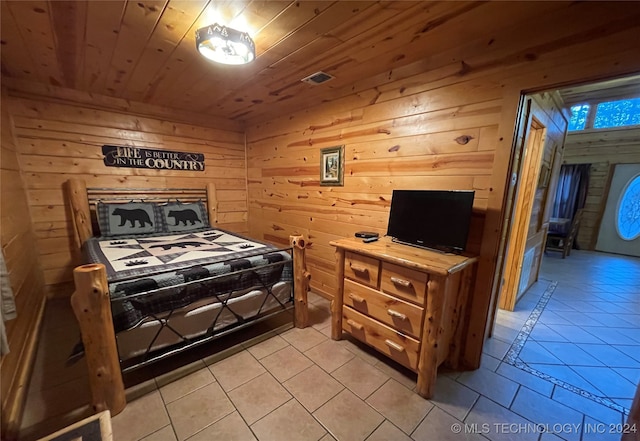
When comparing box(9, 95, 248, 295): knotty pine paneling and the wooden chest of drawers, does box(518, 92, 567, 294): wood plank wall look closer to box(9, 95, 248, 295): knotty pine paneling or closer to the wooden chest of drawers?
the wooden chest of drawers

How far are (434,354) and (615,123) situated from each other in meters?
7.10

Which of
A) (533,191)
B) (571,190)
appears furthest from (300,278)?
(571,190)

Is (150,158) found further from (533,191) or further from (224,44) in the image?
(533,191)

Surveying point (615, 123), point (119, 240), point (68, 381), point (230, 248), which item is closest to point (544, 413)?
point (230, 248)

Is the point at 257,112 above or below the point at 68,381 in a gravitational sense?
above

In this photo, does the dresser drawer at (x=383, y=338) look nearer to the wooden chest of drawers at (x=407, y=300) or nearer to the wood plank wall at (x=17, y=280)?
the wooden chest of drawers at (x=407, y=300)

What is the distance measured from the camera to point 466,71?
5.48ft

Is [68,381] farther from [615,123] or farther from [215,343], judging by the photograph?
[615,123]

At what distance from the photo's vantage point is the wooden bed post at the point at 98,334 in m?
1.28

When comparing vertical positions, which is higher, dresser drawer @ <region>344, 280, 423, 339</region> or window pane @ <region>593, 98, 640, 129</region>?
window pane @ <region>593, 98, 640, 129</region>

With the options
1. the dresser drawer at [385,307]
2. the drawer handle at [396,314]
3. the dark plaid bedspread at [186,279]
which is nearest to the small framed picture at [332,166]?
the dark plaid bedspread at [186,279]

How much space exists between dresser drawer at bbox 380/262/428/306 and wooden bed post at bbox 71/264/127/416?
5.35 feet

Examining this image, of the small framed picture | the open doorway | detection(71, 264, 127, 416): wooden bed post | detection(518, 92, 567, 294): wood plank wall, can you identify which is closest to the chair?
the open doorway

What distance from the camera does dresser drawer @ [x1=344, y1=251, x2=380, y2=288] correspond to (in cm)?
176
